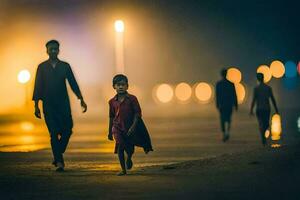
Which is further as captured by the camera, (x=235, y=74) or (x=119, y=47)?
(x=235, y=74)

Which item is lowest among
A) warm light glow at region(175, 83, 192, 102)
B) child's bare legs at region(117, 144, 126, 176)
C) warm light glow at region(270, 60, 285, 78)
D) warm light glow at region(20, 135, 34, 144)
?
child's bare legs at region(117, 144, 126, 176)

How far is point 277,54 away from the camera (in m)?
147

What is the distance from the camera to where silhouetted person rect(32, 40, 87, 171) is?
18500mm

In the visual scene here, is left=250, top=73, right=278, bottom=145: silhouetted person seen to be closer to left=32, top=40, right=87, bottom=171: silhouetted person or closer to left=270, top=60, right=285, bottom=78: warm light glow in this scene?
left=32, top=40, right=87, bottom=171: silhouetted person

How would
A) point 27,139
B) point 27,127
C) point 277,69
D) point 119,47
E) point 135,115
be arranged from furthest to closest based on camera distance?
point 277,69 → point 119,47 → point 27,127 → point 27,139 → point 135,115

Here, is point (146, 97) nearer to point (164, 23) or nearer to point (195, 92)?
point (195, 92)

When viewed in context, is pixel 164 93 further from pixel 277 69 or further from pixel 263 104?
pixel 263 104

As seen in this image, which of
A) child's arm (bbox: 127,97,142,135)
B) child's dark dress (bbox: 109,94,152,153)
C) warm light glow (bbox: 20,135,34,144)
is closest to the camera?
child's arm (bbox: 127,97,142,135)

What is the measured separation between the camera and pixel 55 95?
1859 cm

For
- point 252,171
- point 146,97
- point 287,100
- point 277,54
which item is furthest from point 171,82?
point 252,171

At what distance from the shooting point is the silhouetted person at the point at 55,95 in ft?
60.7

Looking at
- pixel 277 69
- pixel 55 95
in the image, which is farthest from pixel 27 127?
pixel 277 69

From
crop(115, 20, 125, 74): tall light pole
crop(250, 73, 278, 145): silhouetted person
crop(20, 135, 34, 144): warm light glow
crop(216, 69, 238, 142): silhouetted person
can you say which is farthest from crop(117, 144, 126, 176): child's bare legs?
crop(115, 20, 125, 74): tall light pole

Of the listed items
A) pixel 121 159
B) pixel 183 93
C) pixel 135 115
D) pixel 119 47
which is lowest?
pixel 121 159
